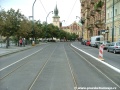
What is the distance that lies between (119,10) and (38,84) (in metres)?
41.4

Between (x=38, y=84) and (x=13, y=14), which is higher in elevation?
(x=13, y=14)

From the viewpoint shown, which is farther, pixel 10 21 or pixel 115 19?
pixel 115 19

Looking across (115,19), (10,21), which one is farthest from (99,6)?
(10,21)

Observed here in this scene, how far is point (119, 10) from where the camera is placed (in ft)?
160

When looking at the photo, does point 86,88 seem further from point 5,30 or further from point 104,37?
point 104,37

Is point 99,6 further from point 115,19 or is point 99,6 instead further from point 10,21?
point 10,21

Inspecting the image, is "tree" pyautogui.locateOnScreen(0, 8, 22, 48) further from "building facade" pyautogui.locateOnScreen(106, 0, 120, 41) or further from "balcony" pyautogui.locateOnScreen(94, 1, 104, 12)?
"balcony" pyautogui.locateOnScreen(94, 1, 104, 12)

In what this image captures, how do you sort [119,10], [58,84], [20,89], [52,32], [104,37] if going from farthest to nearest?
1. [52,32]
2. [104,37]
3. [119,10]
4. [58,84]
5. [20,89]

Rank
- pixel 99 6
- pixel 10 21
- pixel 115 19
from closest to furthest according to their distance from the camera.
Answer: pixel 10 21, pixel 115 19, pixel 99 6

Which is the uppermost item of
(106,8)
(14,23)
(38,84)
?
(106,8)

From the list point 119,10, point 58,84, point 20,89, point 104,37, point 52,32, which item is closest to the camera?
point 20,89

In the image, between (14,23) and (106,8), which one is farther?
(106,8)

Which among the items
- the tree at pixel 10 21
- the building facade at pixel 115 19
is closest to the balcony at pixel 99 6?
the building facade at pixel 115 19

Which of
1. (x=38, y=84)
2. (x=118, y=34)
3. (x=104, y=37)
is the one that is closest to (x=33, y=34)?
(x=104, y=37)
